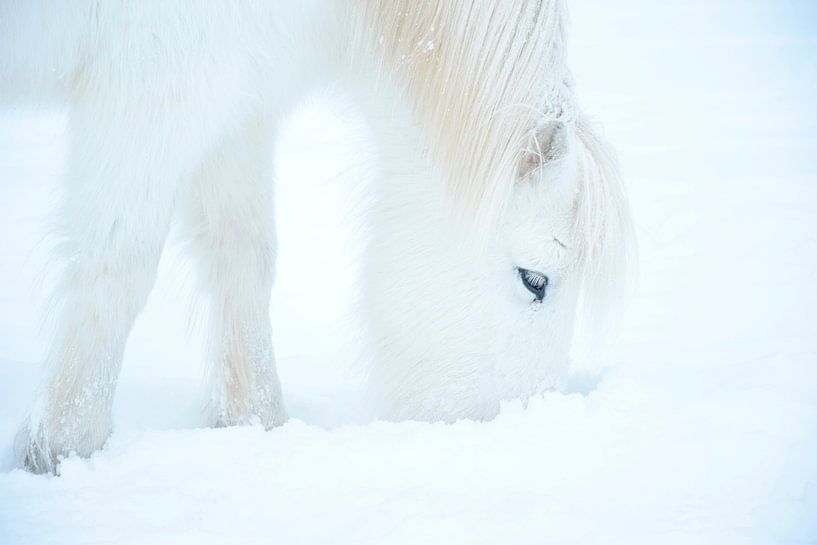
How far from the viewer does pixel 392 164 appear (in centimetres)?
257

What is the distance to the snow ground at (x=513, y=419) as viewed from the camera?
1823 mm

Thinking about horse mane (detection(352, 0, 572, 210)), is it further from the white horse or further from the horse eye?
the horse eye

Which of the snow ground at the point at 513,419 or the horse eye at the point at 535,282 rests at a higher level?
the horse eye at the point at 535,282

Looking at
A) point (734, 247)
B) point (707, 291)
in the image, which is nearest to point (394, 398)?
point (707, 291)

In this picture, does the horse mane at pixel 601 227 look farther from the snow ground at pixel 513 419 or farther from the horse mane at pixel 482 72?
the snow ground at pixel 513 419

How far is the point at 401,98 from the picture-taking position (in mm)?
2453

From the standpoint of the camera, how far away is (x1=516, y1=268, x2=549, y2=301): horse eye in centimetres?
233

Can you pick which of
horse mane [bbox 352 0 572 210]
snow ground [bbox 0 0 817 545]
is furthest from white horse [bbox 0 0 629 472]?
snow ground [bbox 0 0 817 545]

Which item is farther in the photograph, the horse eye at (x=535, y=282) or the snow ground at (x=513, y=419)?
the horse eye at (x=535, y=282)

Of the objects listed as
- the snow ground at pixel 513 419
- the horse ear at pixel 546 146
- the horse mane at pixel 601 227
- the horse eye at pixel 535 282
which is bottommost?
the snow ground at pixel 513 419

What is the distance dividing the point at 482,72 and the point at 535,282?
0.63m

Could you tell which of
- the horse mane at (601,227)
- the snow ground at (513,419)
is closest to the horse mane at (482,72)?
the horse mane at (601,227)

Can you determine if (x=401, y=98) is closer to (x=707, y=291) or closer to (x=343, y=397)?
(x=343, y=397)

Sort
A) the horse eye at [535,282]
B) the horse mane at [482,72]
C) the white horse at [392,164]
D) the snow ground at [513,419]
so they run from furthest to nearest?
the horse eye at [535,282] < the horse mane at [482,72] < the white horse at [392,164] < the snow ground at [513,419]
